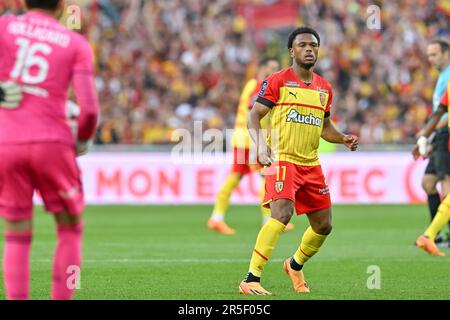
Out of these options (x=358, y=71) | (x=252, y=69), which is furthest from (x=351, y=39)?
(x=252, y=69)

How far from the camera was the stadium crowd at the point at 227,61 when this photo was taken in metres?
24.1

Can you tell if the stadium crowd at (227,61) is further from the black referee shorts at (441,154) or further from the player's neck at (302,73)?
the player's neck at (302,73)

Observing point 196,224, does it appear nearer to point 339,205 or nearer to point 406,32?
point 339,205

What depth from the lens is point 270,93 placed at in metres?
8.66

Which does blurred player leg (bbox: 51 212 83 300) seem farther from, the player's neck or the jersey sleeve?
the player's neck

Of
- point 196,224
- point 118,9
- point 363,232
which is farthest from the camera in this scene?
point 118,9

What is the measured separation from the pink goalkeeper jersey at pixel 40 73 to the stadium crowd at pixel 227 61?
16.6 meters

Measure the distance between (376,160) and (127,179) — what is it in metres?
5.05

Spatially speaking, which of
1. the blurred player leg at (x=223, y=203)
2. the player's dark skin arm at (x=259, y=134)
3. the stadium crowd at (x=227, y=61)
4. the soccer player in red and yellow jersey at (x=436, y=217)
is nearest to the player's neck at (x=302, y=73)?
the player's dark skin arm at (x=259, y=134)

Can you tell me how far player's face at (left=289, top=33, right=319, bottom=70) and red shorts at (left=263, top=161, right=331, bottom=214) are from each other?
856 mm

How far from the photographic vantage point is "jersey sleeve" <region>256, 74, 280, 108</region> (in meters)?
8.66

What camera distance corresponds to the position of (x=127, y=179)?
20844 mm

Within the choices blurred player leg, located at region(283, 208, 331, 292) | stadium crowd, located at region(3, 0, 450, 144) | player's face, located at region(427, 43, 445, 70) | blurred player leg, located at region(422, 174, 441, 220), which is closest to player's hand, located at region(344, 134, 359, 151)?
blurred player leg, located at region(283, 208, 331, 292)

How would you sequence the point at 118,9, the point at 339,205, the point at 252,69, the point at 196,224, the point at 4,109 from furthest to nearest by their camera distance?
the point at 118,9 < the point at 252,69 < the point at 339,205 < the point at 196,224 < the point at 4,109
